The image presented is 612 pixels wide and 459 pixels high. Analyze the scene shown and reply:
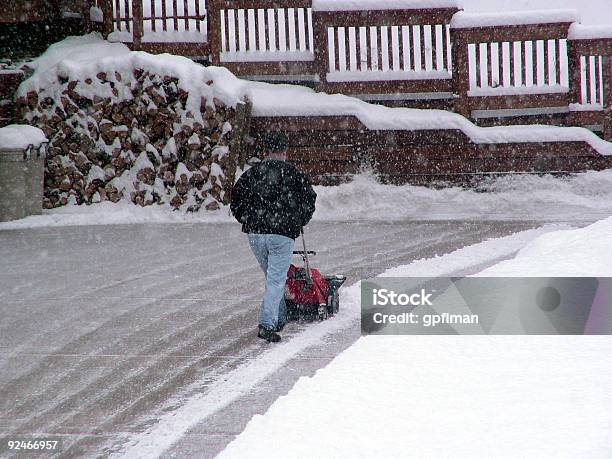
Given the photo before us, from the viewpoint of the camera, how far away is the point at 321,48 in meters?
17.7

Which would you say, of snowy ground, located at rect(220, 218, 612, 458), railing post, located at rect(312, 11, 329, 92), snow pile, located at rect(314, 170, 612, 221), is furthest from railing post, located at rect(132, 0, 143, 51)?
snowy ground, located at rect(220, 218, 612, 458)

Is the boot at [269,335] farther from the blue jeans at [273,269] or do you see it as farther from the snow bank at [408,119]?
the snow bank at [408,119]

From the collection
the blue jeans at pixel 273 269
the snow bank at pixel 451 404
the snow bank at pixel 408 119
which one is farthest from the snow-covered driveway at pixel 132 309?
the snow bank at pixel 408 119

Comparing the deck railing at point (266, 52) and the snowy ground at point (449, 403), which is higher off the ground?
the deck railing at point (266, 52)

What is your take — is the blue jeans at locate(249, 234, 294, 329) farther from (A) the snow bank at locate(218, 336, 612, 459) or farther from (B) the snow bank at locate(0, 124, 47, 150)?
(B) the snow bank at locate(0, 124, 47, 150)

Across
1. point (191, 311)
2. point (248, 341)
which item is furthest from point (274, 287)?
point (191, 311)

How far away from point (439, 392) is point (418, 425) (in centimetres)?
55

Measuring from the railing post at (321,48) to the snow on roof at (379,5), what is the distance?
17 cm

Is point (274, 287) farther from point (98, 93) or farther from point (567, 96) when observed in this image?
point (567, 96)

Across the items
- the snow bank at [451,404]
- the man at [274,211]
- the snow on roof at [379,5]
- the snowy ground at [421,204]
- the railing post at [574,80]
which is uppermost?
the snow on roof at [379,5]

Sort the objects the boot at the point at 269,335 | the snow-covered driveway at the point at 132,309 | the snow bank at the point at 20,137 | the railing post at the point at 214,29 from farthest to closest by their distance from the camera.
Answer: the railing post at the point at 214,29 < the snow bank at the point at 20,137 < the boot at the point at 269,335 < the snow-covered driveway at the point at 132,309

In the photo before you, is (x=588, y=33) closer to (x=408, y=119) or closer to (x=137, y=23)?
(x=408, y=119)

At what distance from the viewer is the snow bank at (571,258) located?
7.38 metres

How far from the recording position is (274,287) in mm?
7305
